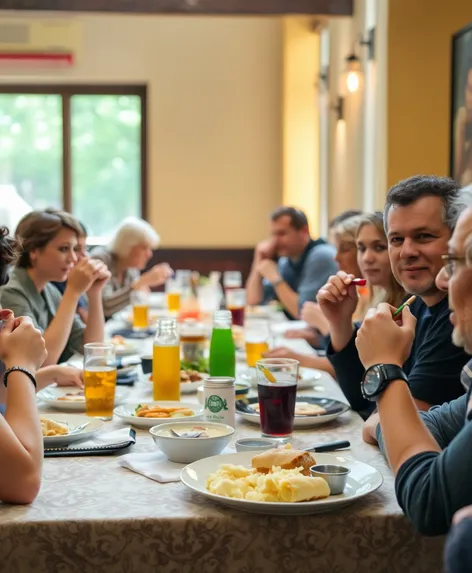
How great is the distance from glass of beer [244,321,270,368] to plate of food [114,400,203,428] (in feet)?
2.47

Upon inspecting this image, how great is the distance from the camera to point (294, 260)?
5078mm

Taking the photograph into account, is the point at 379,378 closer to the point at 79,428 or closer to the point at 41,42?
the point at 79,428

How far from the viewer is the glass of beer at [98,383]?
1990mm

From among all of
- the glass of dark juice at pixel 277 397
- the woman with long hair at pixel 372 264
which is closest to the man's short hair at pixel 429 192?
the glass of dark juice at pixel 277 397

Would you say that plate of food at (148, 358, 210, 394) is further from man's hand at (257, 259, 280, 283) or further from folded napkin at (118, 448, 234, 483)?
man's hand at (257, 259, 280, 283)

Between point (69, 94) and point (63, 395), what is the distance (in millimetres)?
5702

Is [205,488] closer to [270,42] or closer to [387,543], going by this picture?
[387,543]

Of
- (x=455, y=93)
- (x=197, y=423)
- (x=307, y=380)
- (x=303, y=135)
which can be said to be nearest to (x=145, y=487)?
(x=197, y=423)

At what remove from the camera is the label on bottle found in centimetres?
181

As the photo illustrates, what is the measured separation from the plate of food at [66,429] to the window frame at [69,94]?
5.81 meters

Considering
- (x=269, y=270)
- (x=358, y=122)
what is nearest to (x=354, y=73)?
(x=358, y=122)

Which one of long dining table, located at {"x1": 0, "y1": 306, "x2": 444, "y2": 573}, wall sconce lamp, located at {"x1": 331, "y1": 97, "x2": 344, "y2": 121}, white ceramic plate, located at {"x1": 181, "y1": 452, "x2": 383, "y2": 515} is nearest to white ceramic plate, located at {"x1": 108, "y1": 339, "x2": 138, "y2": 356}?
white ceramic plate, located at {"x1": 181, "y1": 452, "x2": 383, "y2": 515}

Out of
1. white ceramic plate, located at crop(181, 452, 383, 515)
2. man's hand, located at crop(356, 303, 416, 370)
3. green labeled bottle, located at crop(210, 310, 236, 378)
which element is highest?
man's hand, located at crop(356, 303, 416, 370)

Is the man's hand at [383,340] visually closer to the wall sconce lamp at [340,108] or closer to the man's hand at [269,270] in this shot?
the man's hand at [269,270]
